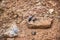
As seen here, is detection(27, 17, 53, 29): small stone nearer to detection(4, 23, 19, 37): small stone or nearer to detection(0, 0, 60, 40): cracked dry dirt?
detection(0, 0, 60, 40): cracked dry dirt

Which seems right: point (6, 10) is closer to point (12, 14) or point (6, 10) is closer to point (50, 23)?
point (12, 14)

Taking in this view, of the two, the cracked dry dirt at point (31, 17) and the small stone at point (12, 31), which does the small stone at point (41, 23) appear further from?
the small stone at point (12, 31)

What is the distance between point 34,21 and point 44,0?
0.30m

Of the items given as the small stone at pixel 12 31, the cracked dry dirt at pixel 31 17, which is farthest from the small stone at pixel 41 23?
the small stone at pixel 12 31

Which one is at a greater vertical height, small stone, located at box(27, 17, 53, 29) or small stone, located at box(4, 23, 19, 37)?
small stone, located at box(27, 17, 53, 29)

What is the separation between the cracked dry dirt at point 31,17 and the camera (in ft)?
5.13

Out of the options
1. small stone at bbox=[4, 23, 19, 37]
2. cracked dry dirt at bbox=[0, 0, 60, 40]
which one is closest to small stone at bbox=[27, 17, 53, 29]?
cracked dry dirt at bbox=[0, 0, 60, 40]

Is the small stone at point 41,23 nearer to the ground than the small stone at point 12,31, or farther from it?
farther from it

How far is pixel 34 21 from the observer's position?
5.29 ft

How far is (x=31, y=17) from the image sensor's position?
1.67 metres

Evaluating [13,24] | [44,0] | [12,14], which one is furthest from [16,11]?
→ [44,0]

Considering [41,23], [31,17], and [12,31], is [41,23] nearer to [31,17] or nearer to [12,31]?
[31,17]

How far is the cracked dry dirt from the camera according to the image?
1564 mm

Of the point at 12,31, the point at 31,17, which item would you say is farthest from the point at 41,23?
the point at 12,31
